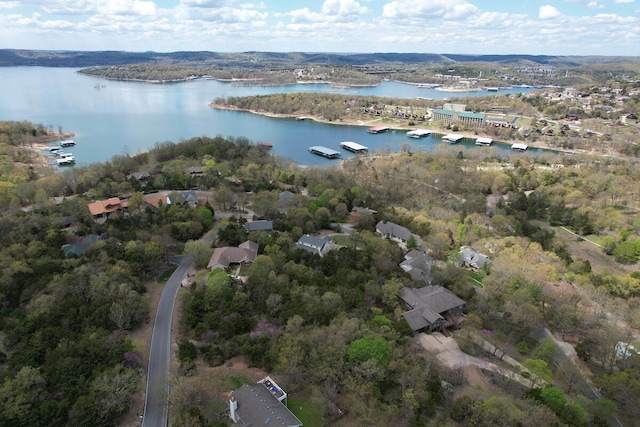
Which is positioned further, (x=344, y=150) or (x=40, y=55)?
(x=40, y=55)

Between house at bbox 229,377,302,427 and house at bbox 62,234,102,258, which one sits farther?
house at bbox 62,234,102,258

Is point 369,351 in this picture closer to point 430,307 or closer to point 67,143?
point 430,307

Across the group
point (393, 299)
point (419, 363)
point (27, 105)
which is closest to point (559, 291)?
point (393, 299)

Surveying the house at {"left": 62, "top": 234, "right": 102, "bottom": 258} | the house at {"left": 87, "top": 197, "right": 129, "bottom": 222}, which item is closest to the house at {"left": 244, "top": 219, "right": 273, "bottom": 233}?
the house at {"left": 62, "top": 234, "right": 102, "bottom": 258}

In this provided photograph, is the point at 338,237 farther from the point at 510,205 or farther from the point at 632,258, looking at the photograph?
the point at 632,258

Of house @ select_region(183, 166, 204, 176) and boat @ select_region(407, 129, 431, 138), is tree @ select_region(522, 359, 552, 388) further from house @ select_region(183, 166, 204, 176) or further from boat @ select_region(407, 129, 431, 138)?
boat @ select_region(407, 129, 431, 138)

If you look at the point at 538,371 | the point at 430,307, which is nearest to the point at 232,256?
the point at 430,307

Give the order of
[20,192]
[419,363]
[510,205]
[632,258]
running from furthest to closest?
[510,205]
[20,192]
[632,258]
[419,363]
